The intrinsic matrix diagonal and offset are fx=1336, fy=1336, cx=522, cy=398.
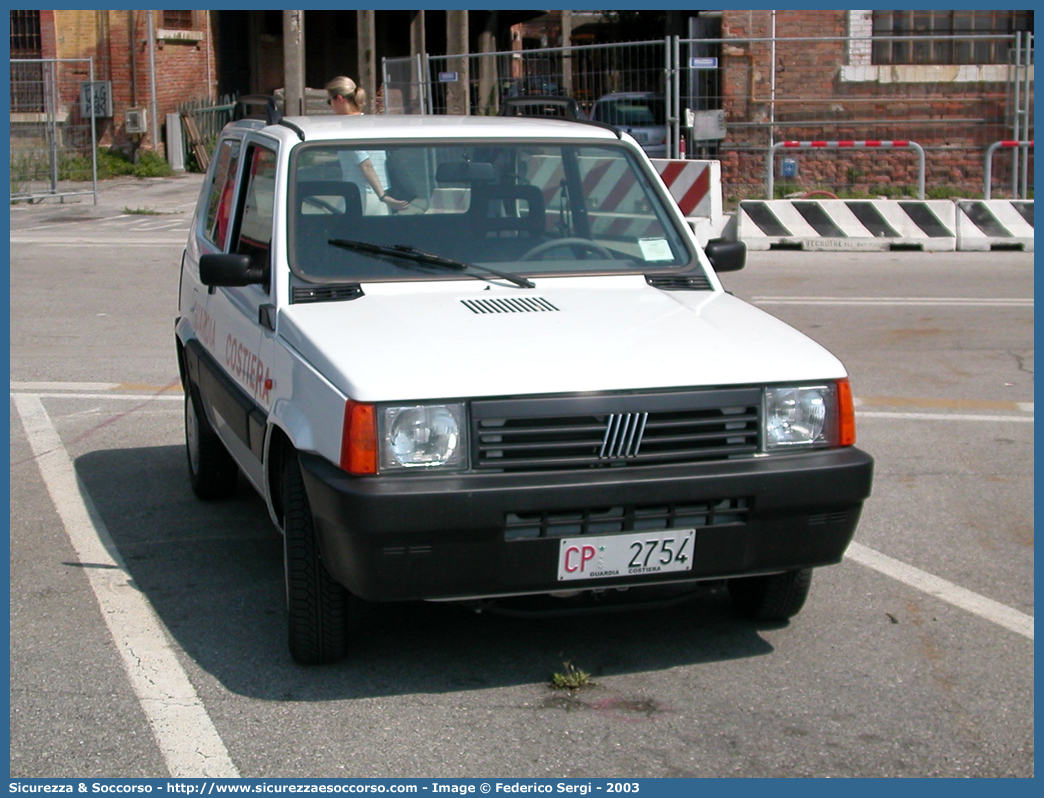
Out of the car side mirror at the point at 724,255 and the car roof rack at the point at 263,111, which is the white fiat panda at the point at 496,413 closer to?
the car side mirror at the point at 724,255

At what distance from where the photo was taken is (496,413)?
389 cm

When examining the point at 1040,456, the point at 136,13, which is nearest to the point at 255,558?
the point at 1040,456

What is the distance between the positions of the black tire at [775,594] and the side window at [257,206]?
2.12 metres

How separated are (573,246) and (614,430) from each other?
4.79 feet

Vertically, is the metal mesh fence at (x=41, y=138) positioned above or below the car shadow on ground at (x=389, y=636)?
above

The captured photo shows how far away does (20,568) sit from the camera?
5.36 metres

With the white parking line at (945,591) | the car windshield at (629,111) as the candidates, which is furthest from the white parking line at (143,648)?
the car windshield at (629,111)

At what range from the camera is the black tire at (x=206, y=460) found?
6.06 meters

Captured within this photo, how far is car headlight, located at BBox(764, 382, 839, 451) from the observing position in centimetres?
413

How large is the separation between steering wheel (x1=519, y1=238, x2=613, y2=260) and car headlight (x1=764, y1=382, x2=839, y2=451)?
1.30 m

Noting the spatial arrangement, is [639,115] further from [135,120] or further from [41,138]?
[135,120]

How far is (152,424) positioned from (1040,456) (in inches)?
197

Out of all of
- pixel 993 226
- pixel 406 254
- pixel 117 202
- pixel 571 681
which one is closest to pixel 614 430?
pixel 571 681

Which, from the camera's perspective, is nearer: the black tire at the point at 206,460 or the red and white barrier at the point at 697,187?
the black tire at the point at 206,460
